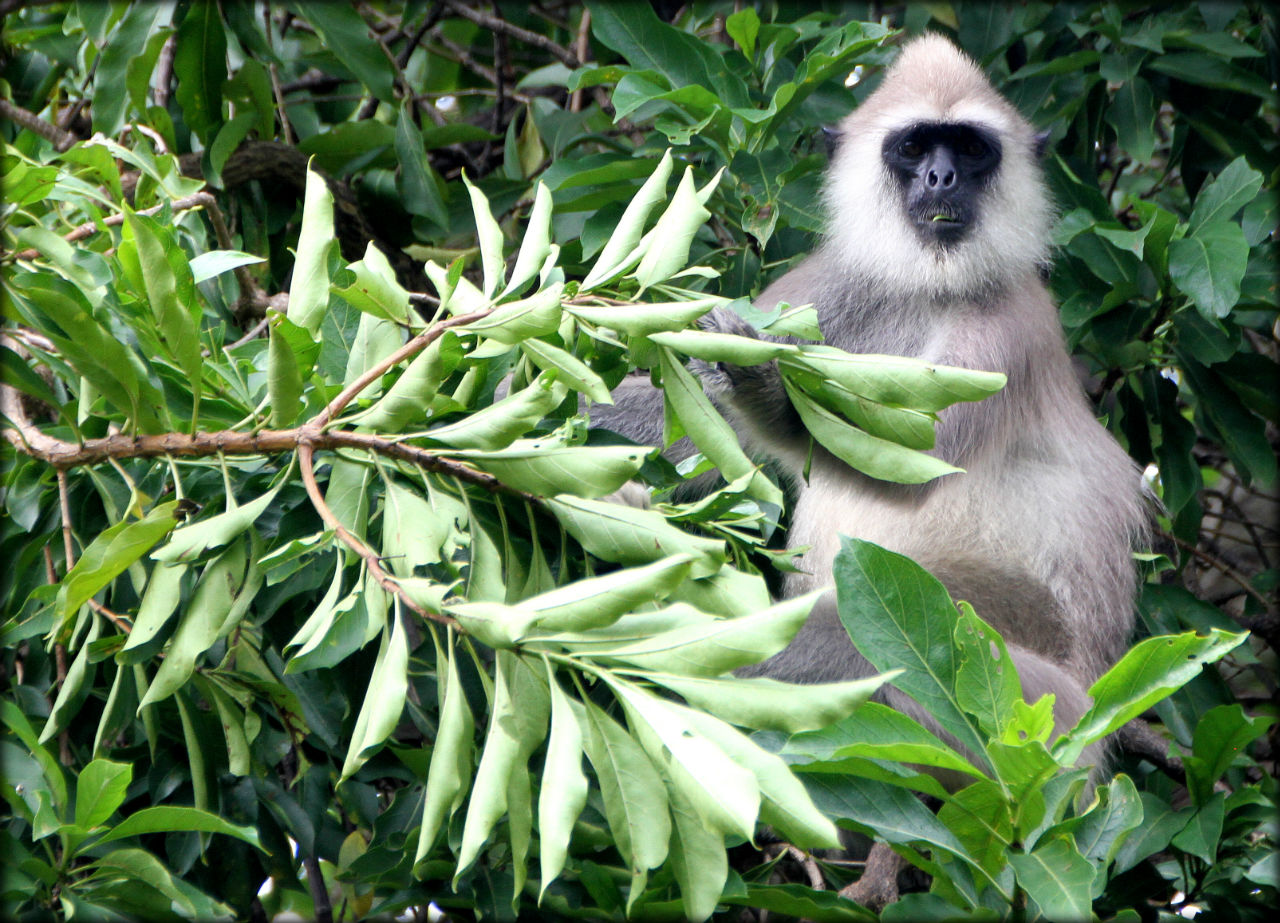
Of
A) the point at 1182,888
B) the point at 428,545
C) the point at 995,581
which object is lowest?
the point at 1182,888

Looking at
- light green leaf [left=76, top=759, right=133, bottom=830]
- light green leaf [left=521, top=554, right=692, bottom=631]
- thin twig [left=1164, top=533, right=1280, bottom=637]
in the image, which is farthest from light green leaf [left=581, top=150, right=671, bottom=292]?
thin twig [left=1164, top=533, right=1280, bottom=637]

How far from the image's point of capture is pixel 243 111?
10.4ft

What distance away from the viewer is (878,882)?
2391 millimetres

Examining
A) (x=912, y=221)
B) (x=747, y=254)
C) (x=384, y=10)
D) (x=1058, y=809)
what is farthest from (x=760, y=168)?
(x=384, y=10)

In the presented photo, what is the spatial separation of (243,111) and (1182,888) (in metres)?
3.05

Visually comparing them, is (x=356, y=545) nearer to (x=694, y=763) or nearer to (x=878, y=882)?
(x=694, y=763)

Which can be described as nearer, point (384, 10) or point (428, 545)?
point (428, 545)

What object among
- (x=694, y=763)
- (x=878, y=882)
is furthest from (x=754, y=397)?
(x=694, y=763)

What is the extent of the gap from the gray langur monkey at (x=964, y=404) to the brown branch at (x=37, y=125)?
158cm

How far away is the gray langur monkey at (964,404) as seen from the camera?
3.12 meters

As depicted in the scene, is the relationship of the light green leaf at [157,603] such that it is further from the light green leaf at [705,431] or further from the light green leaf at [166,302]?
the light green leaf at [705,431]

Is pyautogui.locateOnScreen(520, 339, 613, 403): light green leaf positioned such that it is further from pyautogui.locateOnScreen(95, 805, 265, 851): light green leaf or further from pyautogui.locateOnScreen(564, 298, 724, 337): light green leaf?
pyautogui.locateOnScreen(95, 805, 265, 851): light green leaf

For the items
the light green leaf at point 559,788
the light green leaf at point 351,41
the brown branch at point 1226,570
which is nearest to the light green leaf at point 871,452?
the light green leaf at point 559,788

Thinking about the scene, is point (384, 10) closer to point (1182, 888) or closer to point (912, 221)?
point (912, 221)
